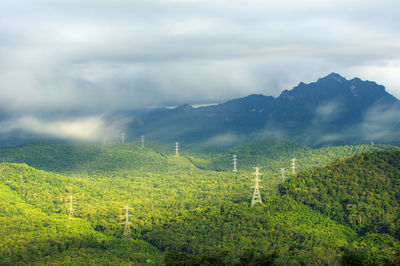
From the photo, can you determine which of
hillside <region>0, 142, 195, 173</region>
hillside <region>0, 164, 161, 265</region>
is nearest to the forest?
hillside <region>0, 164, 161, 265</region>

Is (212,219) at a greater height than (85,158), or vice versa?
(85,158)

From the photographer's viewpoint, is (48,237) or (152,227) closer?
(48,237)

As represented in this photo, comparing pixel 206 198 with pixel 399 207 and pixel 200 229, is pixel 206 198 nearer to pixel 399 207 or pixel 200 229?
pixel 200 229

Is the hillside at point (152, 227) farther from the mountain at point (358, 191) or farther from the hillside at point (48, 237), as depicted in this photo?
the mountain at point (358, 191)

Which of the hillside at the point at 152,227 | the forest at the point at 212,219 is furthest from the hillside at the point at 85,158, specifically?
the hillside at the point at 152,227

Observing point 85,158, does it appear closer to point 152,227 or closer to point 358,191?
point 152,227

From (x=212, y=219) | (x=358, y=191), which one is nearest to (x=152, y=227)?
(x=212, y=219)

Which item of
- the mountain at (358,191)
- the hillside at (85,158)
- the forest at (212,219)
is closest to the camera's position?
the forest at (212,219)

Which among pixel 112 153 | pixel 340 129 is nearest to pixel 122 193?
pixel 112 153

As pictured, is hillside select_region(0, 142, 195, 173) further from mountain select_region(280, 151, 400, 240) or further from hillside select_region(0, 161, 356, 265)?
mountain select_region(280, 151, 400, 240)
